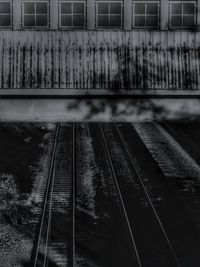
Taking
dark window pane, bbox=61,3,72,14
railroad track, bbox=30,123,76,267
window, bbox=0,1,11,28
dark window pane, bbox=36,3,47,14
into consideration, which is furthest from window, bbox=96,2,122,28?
railroad track, bbox=30,123,76,267

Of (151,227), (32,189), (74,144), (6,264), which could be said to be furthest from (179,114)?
(6,264)

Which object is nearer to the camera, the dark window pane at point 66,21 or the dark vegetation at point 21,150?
the dark vegetation at point 21,150

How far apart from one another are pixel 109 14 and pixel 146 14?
1653 mm

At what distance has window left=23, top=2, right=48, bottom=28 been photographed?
2386 centimetres

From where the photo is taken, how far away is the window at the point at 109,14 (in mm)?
23812

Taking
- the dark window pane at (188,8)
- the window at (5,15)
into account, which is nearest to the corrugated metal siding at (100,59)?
the window at (5,15)

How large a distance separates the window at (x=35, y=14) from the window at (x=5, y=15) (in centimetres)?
72

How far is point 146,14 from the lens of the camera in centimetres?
2397

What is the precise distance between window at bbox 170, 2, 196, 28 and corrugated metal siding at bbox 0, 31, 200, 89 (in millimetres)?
765

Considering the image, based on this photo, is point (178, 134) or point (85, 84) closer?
point (178, 134)

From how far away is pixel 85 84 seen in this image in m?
22.5

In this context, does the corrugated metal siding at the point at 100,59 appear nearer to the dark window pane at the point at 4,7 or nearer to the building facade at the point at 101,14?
the building facade at the point at 101,14

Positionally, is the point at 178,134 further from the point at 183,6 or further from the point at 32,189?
the point at 32,189

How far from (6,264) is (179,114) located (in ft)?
48.3
